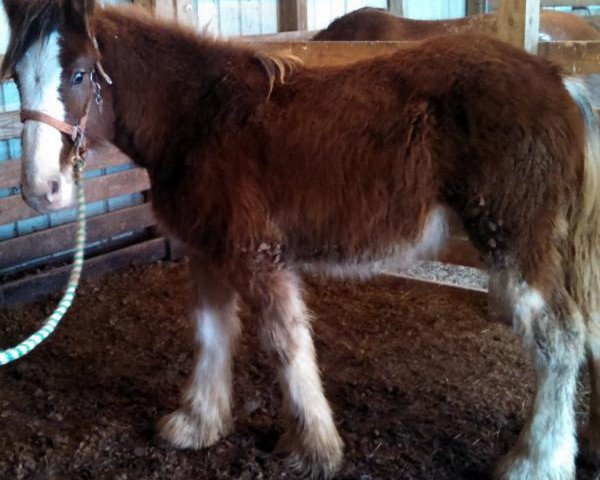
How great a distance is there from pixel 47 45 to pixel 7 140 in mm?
2375

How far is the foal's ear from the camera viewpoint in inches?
100

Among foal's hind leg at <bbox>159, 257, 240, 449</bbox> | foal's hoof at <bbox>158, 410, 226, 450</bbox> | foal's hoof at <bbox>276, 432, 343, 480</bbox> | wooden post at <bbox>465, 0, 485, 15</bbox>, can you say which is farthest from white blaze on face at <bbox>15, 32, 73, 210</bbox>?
wooden post at <bbox>465, 0, 485, 15</bbox>

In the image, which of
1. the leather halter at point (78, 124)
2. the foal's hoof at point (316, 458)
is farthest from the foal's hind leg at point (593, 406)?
the leather halter at point (78, 124)

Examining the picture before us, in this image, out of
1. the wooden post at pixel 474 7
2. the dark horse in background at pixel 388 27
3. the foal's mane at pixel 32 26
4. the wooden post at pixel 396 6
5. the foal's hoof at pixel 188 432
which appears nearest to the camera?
the foal's mane at pixel 32 26

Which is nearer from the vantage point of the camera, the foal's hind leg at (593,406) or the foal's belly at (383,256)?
the foal's belly at (383,256)

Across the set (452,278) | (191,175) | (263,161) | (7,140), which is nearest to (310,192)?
(263,161)

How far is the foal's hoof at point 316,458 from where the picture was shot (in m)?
2.83

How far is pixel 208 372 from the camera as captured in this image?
316 centimetres

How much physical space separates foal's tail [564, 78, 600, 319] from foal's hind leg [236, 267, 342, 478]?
1.12 m

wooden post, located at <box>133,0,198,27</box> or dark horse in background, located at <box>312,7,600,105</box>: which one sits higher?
wooden post, located at <box>133,0,198,27</box>

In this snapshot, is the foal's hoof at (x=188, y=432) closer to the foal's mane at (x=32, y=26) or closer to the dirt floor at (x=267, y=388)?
the dirt floor at (x=267, y=388)

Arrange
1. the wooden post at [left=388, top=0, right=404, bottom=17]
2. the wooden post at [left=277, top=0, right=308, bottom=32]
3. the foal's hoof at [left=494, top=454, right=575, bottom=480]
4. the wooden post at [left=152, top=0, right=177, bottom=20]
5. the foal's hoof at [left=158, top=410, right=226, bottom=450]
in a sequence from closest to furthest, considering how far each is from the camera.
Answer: the foal's hoof at [left=494, top=454, right=575, bottom=480] < the foal's hoof at [left=158, top=410, right=226, bottom=450] < the wooden post at [left=152, top=0, right=177, bottom=20] < the wooden post at [left=277, top=0, right=308, bottom=32] < the wooden post at [left=388, top=0, right=404, bottom=17]

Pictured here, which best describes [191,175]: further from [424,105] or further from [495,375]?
[495,375]

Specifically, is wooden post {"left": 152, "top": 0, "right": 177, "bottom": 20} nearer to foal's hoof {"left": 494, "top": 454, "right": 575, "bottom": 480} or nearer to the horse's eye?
the horse's eye
